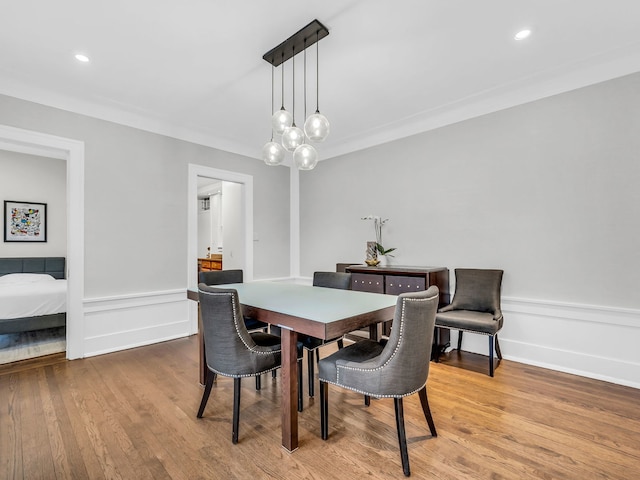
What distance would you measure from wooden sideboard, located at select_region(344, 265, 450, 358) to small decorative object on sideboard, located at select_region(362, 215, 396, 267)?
0.23 m

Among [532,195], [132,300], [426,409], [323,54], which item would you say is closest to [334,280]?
[426,409]

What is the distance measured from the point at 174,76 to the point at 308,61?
4.12 ft

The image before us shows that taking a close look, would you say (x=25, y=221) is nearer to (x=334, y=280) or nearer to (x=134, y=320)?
(x=134, y=320)

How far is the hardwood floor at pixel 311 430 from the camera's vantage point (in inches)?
64.5

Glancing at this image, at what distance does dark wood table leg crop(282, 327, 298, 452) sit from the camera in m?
1.77

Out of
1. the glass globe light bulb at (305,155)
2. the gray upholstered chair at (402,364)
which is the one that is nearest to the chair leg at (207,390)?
the gray upholstered chair at (402,364)

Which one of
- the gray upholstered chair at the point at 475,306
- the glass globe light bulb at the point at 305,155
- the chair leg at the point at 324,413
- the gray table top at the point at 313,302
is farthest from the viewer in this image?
the gray upholstered chair at the point at 475,306

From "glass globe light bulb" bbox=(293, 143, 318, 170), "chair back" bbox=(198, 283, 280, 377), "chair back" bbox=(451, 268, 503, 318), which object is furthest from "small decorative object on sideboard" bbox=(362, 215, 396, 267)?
"chair back" bbox=(198, 283, 280, 377)

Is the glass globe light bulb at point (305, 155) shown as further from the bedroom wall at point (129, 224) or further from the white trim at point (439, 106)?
the bedroom wall at point (129, 224)

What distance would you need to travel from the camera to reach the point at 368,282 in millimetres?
3709

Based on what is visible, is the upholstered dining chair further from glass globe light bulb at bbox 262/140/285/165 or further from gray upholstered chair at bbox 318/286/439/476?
gray upholstered chair at bbox 318/286/439/476

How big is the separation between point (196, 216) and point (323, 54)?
2563 millimetres

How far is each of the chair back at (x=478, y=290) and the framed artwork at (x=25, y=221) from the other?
619cm

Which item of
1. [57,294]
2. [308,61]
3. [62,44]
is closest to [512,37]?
[308,61]
